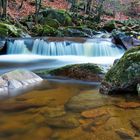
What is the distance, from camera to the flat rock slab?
800 cm

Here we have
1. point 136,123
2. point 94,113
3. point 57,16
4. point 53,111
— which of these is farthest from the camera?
point 57,16

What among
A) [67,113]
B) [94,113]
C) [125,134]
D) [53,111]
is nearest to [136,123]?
[125,134]

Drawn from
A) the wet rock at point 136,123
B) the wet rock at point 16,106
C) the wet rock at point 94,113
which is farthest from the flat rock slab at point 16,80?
the wet rock at point 136,123

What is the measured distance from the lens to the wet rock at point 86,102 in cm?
631

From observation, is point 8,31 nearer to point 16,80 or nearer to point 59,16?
point 59,16

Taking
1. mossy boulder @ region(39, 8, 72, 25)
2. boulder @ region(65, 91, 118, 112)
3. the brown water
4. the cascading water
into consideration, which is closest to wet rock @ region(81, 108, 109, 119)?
the brown water

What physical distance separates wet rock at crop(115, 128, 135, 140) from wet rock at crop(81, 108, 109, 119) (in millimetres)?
752

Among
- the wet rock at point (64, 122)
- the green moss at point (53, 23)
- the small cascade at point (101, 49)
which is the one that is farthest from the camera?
the green moss at point (53, 23)

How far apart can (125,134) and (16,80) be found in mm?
4184

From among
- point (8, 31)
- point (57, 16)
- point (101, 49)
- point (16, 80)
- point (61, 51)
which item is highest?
point (57, 16)

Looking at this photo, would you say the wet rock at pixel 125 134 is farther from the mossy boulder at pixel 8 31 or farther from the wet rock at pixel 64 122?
the mossy boulder at pixel 8 31

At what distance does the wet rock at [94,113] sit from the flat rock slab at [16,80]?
8.03 feet

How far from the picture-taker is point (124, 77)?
23.5 ft

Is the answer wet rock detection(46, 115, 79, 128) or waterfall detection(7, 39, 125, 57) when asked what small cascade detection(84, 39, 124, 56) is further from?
wet rock detection(46, 115, 79, 128)
